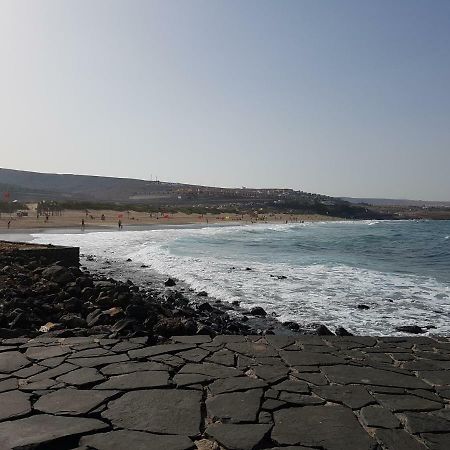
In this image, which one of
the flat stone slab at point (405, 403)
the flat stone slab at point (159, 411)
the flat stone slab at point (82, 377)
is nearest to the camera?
the flat stone slab at point (159, 411)

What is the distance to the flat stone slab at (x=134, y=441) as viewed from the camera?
293 cm

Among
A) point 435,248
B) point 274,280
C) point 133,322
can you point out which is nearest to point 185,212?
point 435,248

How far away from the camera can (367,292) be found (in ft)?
43.4

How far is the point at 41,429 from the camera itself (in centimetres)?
312

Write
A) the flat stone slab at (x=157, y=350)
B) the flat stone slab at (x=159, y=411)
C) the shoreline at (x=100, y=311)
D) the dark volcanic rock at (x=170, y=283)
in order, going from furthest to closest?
1. the dark volcanic rock at (x=170, y=283)
2. the shoreline at (x=100, y=311)
3. the flat stone slab at (x=157, y=350)
4. the flat stone slab at (x=159, y=411)

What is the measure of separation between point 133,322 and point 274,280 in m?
9.52

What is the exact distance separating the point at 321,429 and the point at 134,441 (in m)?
1.29

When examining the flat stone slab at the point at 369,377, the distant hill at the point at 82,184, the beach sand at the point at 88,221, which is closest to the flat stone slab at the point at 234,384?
the flat stone slab at the point at 369,377

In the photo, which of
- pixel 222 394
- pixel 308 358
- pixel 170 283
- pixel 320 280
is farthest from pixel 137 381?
pixel 320 280

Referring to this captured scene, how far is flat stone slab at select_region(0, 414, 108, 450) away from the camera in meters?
2.95

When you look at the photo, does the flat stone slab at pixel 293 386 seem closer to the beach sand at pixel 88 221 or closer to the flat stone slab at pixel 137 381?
the flat stone slab at pixel 137 381

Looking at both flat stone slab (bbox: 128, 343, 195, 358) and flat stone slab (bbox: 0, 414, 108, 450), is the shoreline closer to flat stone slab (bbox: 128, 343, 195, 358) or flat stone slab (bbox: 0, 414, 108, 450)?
flat stone slab (bbox: 128, 343, 195, 358)

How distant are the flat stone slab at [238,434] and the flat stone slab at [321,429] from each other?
110 millimetres

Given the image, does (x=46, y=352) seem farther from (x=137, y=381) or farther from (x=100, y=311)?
(x=100, y=311)
